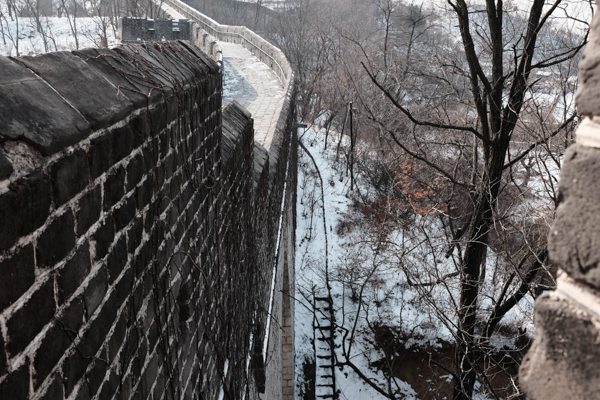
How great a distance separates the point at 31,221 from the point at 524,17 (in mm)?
7920

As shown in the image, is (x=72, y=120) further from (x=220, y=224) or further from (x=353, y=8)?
(x=353, y=8)

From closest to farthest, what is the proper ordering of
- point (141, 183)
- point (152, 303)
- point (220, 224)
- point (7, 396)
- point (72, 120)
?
point (7, 396)
point (72, 120)
point (141, 183)
point (152, 303)
point (220, 224)

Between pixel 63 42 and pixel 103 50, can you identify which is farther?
pixel 63 42

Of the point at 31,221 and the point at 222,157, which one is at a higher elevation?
the point at 31,221

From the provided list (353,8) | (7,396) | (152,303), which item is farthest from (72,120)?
(353,8)

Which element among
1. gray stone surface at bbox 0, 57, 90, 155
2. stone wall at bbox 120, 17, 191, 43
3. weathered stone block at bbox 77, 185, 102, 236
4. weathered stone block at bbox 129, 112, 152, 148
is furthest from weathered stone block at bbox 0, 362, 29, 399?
stone wall at bbox 120, 17, 191, 43

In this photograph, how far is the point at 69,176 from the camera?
135 cm

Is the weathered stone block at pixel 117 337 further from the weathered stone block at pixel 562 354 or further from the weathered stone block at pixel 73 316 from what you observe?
the weathered stone block at pixel 562 354

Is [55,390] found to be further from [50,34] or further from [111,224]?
[50,34]

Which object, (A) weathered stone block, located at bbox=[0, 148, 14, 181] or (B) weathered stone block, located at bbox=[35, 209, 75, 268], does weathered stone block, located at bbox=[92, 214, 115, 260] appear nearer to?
(B) weathered stone block, located at bbox=[35, 209, 75, 268]

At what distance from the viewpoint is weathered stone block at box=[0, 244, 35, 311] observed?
3.60 ft

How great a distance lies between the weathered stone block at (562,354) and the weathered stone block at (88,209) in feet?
3.89

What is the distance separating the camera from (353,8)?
165ft

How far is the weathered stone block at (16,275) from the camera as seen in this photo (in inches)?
43.2
